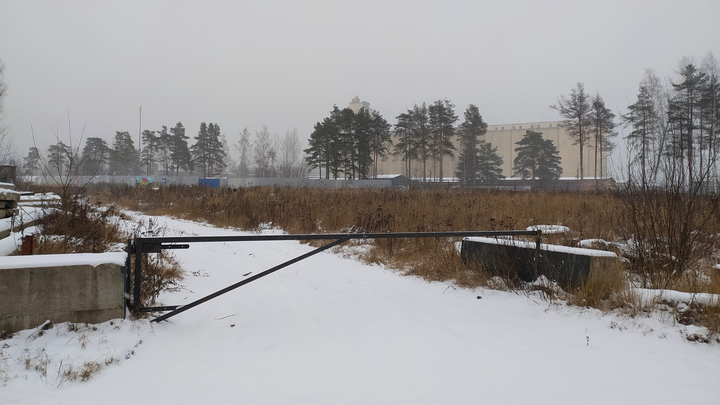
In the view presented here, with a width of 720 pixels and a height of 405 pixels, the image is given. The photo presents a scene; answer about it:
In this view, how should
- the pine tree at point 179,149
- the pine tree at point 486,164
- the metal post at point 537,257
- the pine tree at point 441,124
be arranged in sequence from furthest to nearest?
the pine tree at point 179,149
the pine tree at point 486,164
the pine tree at point 441,124
the metal post at point 537,257

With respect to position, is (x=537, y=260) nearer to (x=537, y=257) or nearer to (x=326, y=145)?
(x=537, y=257)

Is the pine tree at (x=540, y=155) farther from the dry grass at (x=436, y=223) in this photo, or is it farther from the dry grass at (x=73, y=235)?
the dry grass at (x=73, y=235)

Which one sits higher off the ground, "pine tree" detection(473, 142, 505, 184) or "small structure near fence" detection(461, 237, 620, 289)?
"pine tree" detection(473, 142, 505, 184)

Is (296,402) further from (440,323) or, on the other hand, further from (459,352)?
(440,323)

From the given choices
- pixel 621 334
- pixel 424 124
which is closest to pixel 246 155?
pixel 424 124

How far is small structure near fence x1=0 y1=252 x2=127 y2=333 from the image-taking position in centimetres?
319

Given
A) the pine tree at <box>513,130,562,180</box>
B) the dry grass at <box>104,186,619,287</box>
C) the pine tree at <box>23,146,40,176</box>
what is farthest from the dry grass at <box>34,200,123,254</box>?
the pine tree at <box>513,130,562,180</box>

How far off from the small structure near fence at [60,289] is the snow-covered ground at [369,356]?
121 mm

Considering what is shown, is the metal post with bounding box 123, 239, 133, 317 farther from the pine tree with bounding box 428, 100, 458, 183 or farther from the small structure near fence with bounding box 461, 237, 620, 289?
the pine tree with bounding box 428, 100, 458, 183

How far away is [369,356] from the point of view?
3.30 metres

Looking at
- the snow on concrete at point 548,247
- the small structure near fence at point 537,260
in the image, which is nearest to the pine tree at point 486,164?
the snow on concrete at point 548,247

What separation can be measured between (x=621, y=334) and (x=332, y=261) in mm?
4823

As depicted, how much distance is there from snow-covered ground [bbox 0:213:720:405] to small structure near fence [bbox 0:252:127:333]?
121 mm

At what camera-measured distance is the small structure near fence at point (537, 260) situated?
175 inches
